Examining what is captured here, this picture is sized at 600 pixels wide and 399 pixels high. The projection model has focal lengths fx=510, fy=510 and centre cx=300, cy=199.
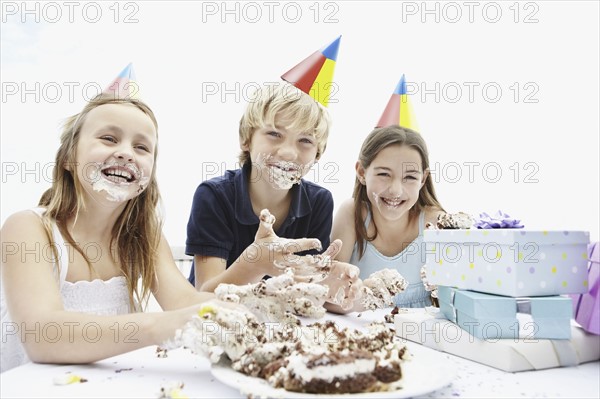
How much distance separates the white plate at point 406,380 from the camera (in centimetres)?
49

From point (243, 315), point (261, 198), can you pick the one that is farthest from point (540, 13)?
point (243, 315)

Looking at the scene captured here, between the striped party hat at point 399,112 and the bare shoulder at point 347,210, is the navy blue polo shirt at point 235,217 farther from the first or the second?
the striped party hat at point 399,112

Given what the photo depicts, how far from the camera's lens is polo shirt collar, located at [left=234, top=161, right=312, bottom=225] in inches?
54.9

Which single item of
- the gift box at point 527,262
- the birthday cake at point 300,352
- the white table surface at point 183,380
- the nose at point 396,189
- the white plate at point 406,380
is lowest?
the white table surface at point 183,380

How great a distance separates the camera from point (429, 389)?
51 centimetres

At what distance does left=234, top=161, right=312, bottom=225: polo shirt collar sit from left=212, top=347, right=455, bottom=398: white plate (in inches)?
31.9

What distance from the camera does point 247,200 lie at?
1.41 m

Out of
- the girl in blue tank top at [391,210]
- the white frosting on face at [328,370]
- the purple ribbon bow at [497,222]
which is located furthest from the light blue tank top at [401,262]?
the white frosting on face at [328,370]

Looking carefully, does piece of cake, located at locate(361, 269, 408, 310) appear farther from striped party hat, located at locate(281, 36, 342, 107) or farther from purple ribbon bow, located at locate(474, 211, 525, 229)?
striped party hat, located at locate(281, 36, 342, 107)

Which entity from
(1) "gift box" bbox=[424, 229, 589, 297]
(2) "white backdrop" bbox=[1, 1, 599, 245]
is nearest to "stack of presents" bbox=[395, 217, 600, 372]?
(1) "gift box" bbox=[424, 229, 589, 297]

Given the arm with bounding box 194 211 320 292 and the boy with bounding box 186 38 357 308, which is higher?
the boy with bounding box 186 38 357 308

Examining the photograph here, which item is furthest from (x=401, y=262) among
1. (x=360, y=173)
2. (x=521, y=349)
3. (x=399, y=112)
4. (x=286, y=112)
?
(x=521, y=349)

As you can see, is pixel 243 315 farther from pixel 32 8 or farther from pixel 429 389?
pixel 32 8

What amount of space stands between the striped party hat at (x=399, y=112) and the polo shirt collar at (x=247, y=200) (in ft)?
1.12
